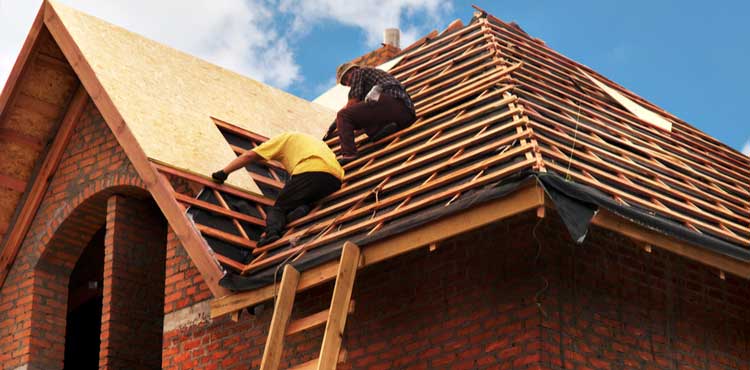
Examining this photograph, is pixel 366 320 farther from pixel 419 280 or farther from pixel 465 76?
pixel 465 76

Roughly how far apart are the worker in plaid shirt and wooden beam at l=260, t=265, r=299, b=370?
7.30 ft

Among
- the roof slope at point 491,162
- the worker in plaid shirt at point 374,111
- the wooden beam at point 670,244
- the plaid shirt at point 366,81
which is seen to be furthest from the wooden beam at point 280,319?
the plaid shirt at point 366,81

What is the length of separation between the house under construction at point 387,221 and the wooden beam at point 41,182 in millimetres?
23

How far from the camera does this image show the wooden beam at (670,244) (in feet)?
31.3

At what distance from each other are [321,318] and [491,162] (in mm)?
1816

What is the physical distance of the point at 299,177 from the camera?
12.0m

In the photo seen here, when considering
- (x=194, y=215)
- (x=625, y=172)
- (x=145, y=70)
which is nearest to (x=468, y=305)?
(x=625, y=172)

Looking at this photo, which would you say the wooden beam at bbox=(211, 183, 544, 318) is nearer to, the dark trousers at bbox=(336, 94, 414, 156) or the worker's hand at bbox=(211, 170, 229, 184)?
the worker's hand at bbox=(211, 170, 229, 184)

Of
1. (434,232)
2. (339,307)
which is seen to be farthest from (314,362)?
(434,232)

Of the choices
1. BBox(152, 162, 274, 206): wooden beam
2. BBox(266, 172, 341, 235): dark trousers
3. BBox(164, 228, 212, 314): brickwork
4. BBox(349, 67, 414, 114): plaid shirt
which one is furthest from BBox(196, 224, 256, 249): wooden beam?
BBox(349, 67, 414, 114): plaid shirt

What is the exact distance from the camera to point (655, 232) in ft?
32.0

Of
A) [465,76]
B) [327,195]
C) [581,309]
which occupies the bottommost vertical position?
[581,309]

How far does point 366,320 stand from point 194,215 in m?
2.11

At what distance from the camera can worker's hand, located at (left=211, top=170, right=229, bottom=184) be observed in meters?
12.3
